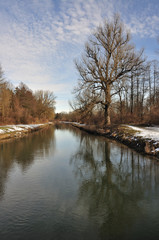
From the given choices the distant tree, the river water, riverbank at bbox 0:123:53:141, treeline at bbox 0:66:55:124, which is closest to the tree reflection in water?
the river water

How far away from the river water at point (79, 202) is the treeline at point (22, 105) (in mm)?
24807

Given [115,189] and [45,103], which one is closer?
[115,189]

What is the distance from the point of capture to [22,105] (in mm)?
46719

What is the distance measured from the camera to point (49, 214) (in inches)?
150

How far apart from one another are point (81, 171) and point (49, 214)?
3.32m

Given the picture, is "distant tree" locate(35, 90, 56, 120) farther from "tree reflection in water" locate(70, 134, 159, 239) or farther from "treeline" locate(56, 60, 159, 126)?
"tree reflection in water" locate(70, 134, 159, 239)

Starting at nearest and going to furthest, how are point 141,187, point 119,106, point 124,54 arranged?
point 141,187 → point 124,54 → point 119,106

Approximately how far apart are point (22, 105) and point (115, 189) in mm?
45441

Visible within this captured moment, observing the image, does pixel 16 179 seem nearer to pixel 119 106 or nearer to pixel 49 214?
pixel 49 214

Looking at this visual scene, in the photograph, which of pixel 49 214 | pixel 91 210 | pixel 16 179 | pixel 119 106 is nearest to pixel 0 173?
pixel 16 179

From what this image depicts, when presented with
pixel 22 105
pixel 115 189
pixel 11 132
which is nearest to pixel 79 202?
pixel 115 189

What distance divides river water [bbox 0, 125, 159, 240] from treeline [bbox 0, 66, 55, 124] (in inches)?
977

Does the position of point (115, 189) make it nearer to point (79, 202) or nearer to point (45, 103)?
point (79, 202)

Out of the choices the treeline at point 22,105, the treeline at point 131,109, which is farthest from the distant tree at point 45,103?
the treeline at point 131,109
